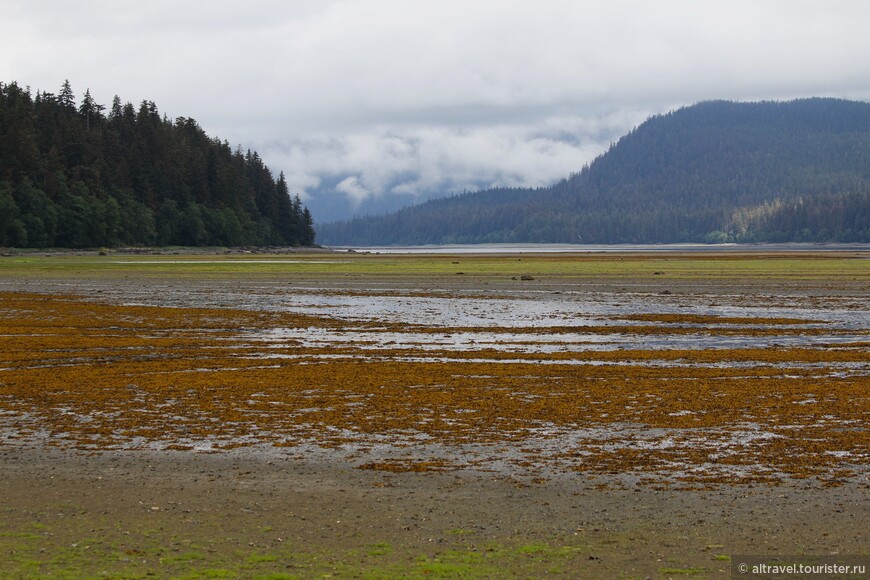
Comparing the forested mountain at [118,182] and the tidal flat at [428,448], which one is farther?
the forested mountain at [118,182]

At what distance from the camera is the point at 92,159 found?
144250 millimetres

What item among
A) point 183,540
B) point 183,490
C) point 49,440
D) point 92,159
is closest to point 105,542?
point 183,540

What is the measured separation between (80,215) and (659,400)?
387 ft

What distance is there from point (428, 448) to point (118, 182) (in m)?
146

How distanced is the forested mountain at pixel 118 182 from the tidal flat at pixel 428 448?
96.6 meters

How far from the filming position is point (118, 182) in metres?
150

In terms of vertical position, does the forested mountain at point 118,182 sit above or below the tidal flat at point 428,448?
above

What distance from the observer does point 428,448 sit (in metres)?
15.1

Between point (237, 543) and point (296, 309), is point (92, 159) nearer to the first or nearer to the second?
point (296, 309)

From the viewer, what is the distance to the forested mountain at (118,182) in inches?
4855

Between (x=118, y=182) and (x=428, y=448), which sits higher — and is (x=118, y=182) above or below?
above

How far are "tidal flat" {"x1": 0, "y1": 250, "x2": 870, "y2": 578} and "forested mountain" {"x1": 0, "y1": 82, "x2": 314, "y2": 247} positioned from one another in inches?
3802

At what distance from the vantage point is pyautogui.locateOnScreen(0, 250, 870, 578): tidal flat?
34.2 ft

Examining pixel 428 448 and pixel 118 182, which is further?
pixel 118 182
